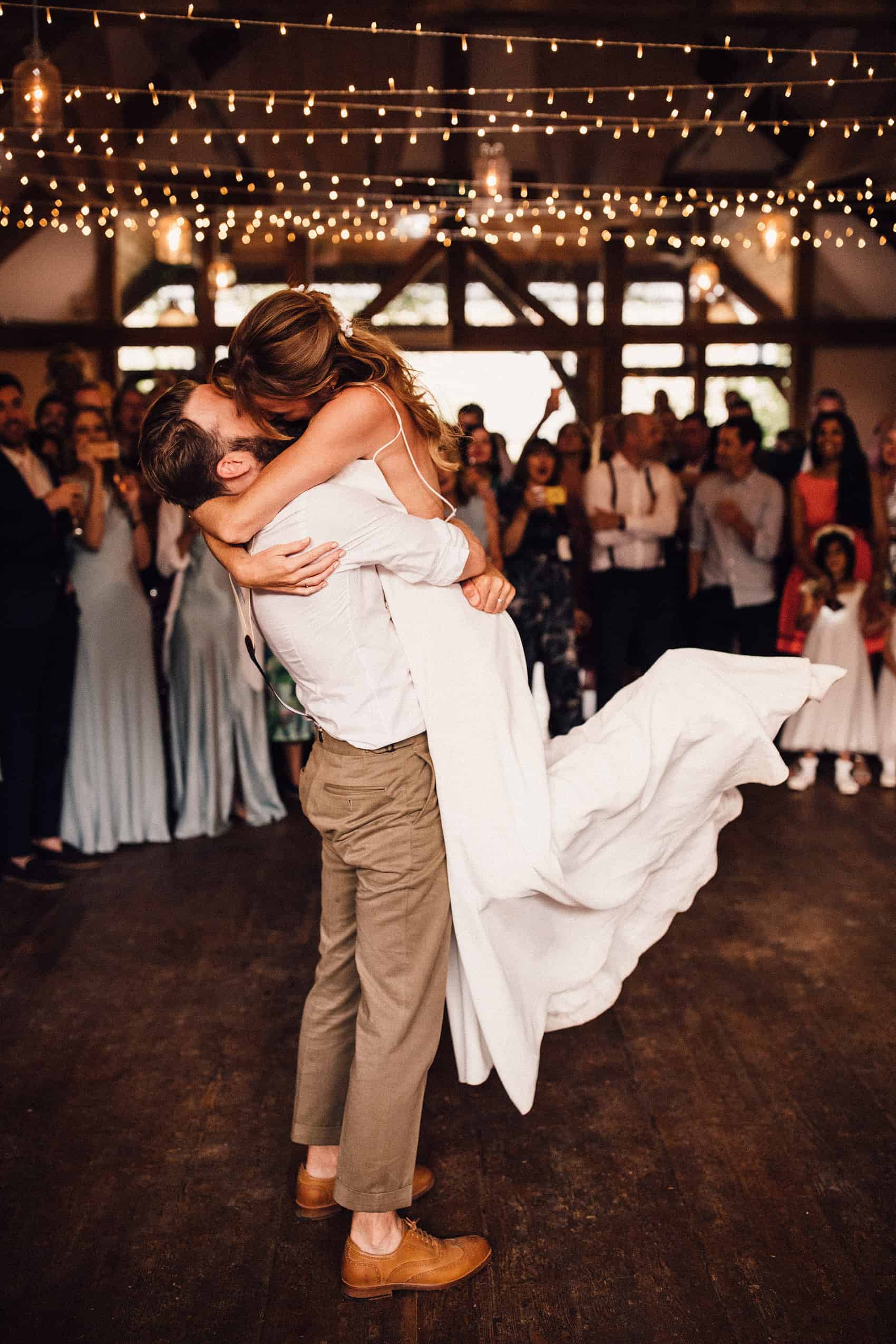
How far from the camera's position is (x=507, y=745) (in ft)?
6.19

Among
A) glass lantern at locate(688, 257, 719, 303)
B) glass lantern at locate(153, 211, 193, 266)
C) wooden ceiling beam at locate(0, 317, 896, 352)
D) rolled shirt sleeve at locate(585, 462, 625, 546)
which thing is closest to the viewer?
rolled shirt sleeve at locate(585, 462, 625, 546)

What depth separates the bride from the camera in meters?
1.71

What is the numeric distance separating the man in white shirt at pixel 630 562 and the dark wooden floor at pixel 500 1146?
74.4 inches

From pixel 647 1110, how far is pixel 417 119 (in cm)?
630

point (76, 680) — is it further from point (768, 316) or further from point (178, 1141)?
point (768, 316)

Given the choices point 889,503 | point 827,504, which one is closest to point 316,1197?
point 827,504

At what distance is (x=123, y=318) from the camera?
9203 mm

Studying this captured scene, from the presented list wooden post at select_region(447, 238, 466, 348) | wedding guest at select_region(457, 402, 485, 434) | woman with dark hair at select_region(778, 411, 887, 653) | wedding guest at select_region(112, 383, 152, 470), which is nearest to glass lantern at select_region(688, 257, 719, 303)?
wooden post at select_region(447, 238, 466, 348)

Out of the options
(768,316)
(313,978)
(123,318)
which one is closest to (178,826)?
(313,978)

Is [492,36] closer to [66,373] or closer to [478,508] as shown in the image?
[478,508]

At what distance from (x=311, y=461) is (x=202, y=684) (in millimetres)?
2806

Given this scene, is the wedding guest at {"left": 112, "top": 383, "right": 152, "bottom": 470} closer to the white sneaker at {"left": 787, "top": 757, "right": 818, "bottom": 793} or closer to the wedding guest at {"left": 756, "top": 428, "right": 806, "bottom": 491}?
the wedding guest at {"left": 756, "top": 428, "right": 806, "bottom": 491}

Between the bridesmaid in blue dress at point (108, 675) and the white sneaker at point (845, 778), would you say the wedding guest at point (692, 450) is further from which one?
the bridesmaid in blue dress at point (108, 675)

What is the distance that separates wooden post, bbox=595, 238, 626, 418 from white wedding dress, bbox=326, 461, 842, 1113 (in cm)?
A: 763
